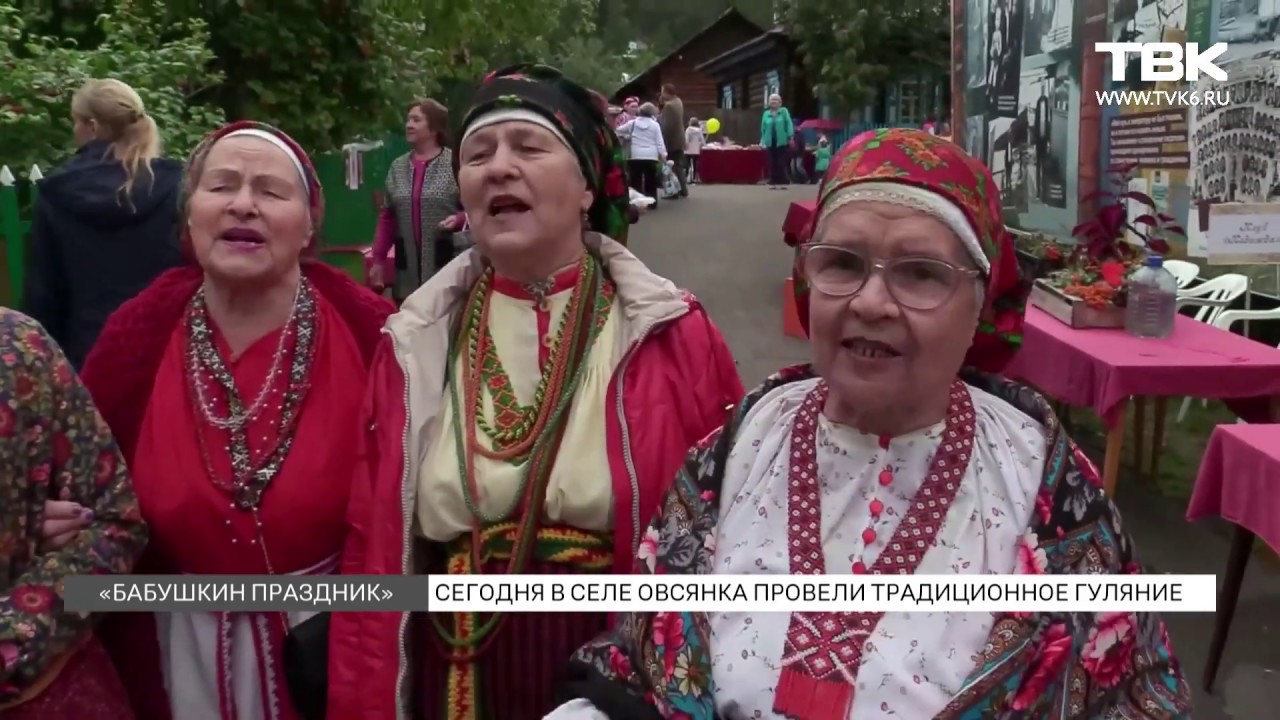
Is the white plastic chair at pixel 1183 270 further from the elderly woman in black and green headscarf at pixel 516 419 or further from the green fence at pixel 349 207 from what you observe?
the green fence at pixel 349 207

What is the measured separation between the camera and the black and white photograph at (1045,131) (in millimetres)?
8000

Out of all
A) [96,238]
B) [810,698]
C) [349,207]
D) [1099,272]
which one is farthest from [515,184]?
[349,207]

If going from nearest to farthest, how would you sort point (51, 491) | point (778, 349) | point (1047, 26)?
point (51, 491) → point (778, 349) → point (1047, 26)

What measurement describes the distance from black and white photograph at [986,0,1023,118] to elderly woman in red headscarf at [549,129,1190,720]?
809 cm

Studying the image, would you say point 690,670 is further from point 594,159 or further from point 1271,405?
point 1271,405

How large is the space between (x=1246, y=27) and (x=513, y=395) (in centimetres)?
554

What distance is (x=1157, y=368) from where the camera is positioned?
4.16m

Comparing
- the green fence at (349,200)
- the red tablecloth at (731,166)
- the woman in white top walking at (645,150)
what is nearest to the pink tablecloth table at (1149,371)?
the green fence at (349,200)

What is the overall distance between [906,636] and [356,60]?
8.34 meters

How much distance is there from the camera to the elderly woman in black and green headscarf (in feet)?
5.90

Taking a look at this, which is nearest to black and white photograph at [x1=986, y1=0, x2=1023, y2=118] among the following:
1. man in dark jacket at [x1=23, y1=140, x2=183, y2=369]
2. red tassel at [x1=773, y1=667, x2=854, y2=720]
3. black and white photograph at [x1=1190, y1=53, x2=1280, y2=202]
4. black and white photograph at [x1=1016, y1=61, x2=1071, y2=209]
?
black and white photograph at [x1=1016, y1=61, x2=1071, y2=209]

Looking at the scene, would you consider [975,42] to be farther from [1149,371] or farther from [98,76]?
[98,76]

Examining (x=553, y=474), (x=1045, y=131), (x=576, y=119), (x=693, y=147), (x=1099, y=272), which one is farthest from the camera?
(x=693, y=147)

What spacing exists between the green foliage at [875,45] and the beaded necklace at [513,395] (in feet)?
78.6
